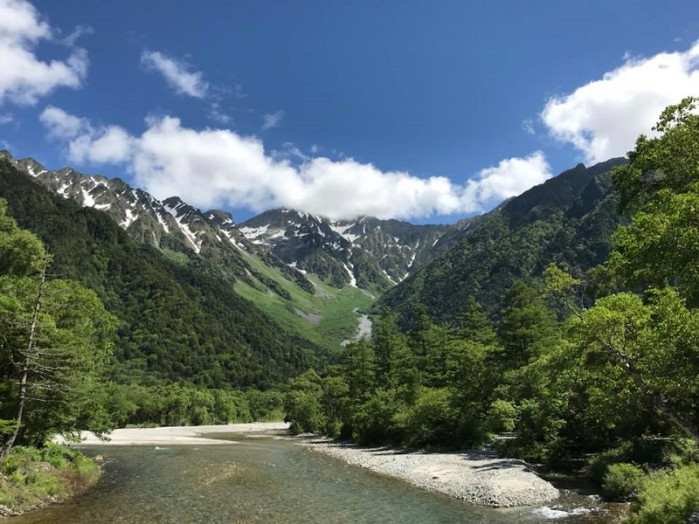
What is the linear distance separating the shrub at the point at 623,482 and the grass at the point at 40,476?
3131cm

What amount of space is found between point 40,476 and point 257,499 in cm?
1276

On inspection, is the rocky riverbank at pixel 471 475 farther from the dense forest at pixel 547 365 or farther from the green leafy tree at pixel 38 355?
the green leafy tree at pixel 38 355

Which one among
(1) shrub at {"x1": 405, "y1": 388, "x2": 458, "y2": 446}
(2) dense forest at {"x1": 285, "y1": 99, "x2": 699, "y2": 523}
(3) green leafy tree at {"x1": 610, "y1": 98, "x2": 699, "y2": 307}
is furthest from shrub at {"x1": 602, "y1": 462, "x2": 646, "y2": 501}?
(1) shrub at {"x1": 405, "y1": 388, "x2": 458, "y2": 446}

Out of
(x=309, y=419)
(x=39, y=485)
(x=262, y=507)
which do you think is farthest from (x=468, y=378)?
(x=309, y=419)

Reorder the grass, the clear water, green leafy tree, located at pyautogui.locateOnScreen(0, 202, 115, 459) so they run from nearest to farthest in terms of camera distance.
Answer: the clear water, the grass, green leafy tree, located at pyautogui.locateOnScreen(0, 202, 115, 459)

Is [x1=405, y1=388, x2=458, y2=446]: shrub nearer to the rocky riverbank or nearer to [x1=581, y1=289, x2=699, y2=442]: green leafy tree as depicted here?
the rocky riverbank

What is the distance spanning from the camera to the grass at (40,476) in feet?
80.1

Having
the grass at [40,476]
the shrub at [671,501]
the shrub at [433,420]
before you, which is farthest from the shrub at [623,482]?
the grass at [40,476]

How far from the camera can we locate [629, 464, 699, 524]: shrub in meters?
15.5

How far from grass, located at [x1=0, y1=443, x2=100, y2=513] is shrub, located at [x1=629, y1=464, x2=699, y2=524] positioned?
92.5 feet

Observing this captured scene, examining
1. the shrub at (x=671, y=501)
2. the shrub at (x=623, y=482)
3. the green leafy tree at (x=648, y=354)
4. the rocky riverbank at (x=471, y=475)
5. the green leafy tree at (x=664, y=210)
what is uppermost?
the green leafy tree at (x=664, y=210)

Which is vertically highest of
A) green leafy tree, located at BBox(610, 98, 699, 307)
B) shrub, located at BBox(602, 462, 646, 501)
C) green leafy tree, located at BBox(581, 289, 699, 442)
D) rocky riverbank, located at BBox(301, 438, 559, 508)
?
green leafy tree, located at BBox(610, 98, 699, 307)

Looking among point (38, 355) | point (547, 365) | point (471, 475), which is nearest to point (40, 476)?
point (38, 355)

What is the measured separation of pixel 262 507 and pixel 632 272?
23.2 metres
